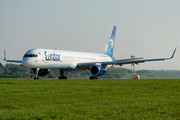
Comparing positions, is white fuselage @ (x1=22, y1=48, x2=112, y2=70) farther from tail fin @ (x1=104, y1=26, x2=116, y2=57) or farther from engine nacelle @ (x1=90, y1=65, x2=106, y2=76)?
tail fin @ (x1=104, y1=26, x2=116, y2=57)

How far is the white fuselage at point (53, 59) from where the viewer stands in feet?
114

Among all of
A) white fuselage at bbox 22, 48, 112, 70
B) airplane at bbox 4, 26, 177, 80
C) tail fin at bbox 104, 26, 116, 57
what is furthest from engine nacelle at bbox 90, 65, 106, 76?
tail fin at bbox 104, 26, 116, 57

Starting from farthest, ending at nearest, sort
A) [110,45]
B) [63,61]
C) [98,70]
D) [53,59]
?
1. [110,45]
2. [98,70]
3. [63,61]
4. [53,59]

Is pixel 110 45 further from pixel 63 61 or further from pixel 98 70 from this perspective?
pixel 63 61

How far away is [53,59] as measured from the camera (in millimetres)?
37156

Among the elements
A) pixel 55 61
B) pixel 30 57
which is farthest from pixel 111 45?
pixel 30 57

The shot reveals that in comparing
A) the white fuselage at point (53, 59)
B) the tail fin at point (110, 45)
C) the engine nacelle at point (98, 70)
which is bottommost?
A: the engine nacelle at point (98, 70)

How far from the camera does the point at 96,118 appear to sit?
9.65 m

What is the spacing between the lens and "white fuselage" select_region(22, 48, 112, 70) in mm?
34625

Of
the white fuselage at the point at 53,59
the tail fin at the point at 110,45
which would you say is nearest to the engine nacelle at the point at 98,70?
the white fuselage at the point at 53,59

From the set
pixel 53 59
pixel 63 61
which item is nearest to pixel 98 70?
pixel 63 61

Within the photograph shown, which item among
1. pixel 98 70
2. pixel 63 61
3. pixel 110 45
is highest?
pixel 110 45

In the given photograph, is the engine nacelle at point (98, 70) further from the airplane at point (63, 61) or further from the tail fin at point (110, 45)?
the tail fin at point (110, 45)

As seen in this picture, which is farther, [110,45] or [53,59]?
[110,45]
